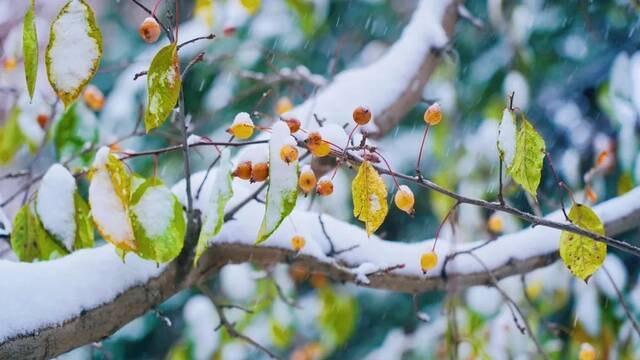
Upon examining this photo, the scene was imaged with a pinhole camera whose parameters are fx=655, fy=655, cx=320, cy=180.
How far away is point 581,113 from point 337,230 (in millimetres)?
1384

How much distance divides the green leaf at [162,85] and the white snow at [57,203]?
0.35 metres

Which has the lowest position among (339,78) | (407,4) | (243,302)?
(243,302)

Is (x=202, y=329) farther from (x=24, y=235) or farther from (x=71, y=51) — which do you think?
(x=71, y=51)

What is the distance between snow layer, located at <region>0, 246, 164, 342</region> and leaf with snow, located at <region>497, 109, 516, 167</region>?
50cm

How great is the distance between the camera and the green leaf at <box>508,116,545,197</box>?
25.8 inches

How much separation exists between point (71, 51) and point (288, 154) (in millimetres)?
216

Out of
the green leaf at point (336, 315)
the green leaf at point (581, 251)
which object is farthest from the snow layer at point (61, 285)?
the green leaf at point (336, 315)

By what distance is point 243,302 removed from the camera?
7.41 feet

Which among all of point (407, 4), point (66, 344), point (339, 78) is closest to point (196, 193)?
point (66, 344)

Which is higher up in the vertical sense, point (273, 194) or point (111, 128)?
point (273, 194)

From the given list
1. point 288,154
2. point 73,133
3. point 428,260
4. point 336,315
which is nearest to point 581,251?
point 428,260

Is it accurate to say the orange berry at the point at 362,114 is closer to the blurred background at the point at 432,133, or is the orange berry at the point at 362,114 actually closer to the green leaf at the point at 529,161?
the green leaf at the point at 529,161

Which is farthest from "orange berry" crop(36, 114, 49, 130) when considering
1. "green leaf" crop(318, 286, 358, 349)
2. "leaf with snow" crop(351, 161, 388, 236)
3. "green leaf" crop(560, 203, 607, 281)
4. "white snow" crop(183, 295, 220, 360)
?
"green leaf" crop(560, 203, 607, 281)

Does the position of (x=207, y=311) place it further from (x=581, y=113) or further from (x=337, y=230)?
(x=581, y=113)
